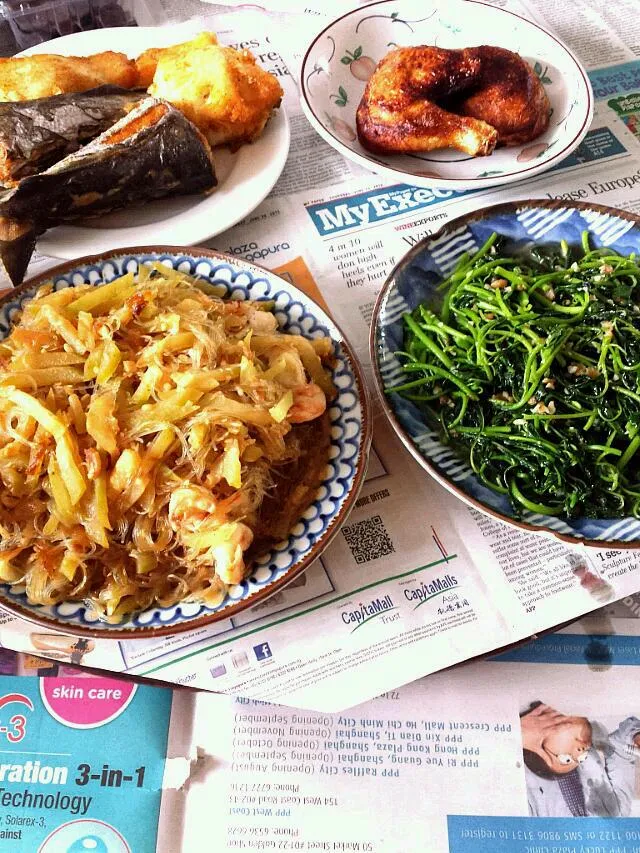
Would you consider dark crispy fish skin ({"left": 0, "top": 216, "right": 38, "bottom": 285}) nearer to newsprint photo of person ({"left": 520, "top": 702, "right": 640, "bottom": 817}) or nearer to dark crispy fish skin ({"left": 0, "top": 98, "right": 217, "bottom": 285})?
dark crispy fish skin ({"left": 0, "top": 98, "right": 217, "bottom": 285})

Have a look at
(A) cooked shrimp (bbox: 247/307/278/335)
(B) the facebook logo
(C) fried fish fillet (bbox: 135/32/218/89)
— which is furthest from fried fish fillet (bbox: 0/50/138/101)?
(B) the facebook logo

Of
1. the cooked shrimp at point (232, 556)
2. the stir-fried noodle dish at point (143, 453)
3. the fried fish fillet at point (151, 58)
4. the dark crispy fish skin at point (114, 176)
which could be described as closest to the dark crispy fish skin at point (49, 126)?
the dark crispy fish skin at point (114, 176)

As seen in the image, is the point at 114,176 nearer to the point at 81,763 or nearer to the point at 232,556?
the point at 232,556

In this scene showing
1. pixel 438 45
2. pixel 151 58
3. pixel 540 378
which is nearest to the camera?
pixel 540 378

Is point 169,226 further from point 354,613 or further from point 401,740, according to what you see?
point 401,740

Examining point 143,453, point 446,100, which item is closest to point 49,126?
point 143,453

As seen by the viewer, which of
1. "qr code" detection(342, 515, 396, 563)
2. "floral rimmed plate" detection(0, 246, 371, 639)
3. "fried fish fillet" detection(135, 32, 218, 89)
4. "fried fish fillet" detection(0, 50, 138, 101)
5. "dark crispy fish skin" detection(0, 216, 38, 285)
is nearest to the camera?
"floral rimmed plate" detection(0, 246, 371, 639)

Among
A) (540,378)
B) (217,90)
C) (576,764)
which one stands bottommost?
(576,764)

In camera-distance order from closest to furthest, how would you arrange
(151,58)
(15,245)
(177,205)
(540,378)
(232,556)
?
(232,556) < (540,378) < (15,245) < (177,205) < (151,58)
